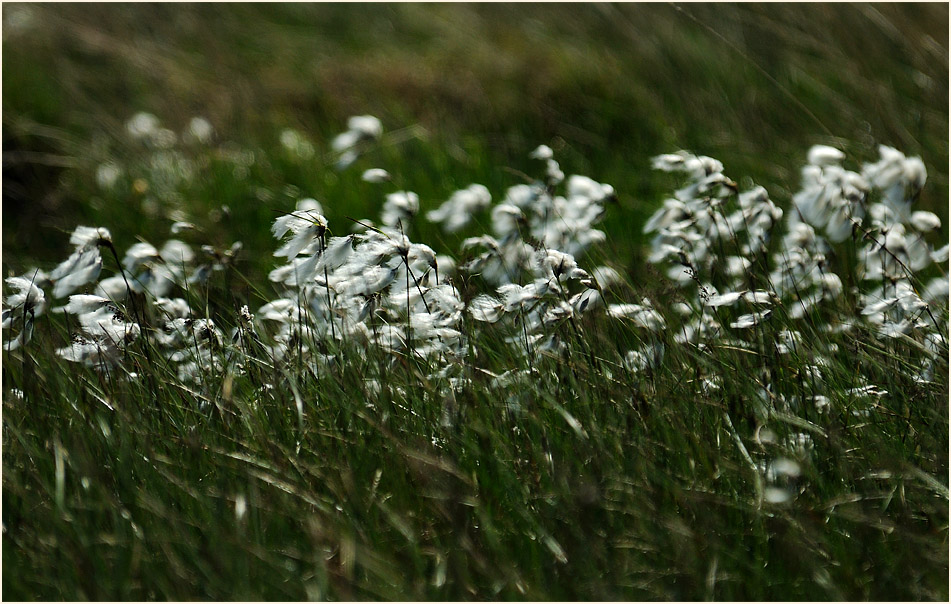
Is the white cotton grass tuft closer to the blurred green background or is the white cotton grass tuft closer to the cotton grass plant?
the cotton grass plant

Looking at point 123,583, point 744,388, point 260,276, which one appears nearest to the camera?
point 123,583

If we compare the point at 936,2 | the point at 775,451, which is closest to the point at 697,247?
the point at 775,451

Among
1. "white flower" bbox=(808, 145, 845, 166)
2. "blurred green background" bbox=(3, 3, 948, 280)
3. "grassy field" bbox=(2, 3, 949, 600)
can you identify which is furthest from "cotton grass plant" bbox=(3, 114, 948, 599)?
"blurred green background" bbox=(3, 3, 948, 280)

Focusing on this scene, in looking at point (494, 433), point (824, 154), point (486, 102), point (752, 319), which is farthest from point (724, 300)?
point (486, 102)

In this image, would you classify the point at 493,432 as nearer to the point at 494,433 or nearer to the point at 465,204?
the point at 494,433

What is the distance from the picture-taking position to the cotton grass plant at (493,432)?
1.90 metres

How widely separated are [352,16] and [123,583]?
24.2ft

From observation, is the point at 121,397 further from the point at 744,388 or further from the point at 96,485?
the point at 744,388

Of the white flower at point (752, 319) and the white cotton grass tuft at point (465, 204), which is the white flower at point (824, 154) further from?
the white cotton grass tuft at point (465, 204)

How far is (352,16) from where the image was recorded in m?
8.38

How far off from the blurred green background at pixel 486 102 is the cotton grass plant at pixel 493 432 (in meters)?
1.27

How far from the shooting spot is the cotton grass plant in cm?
190

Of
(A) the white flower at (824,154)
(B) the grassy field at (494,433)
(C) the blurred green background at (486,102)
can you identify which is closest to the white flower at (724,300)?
(B) the grassy field at (494,433)

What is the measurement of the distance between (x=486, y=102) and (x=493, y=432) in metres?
3.89
